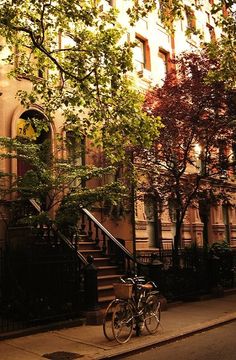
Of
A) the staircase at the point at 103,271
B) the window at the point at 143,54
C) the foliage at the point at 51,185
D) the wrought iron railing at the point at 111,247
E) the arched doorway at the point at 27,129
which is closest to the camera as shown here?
→ the foliage at the point at 51,185

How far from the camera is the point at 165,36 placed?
72.5 ft

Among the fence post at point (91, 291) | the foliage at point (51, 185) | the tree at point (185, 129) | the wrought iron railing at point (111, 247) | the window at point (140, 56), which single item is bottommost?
the fence post at point (91, 291)

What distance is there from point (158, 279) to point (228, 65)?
6.71 meters

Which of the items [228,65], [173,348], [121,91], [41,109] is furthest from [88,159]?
[173,348]

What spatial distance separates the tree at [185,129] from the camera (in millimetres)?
14781

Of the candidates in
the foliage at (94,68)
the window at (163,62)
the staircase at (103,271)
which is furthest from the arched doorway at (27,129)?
the window at (163,62)

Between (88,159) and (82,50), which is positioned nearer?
(82,50)

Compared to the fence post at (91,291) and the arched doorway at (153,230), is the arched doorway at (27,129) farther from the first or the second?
the arched doorway at (153,230)

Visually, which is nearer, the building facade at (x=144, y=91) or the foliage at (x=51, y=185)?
the foliage at (x=51, y=185)

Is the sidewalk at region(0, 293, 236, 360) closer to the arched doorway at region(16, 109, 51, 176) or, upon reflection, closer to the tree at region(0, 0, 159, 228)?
the tree at region(0, 0, 159, 228)

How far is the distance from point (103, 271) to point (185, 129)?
5610mm

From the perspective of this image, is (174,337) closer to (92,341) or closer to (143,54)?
(92,341)

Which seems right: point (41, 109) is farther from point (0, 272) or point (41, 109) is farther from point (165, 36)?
point (165, 36)

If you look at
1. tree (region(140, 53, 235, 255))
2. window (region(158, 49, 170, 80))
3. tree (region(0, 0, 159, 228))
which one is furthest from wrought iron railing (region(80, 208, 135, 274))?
window (region(158, 49, 170, 80))
